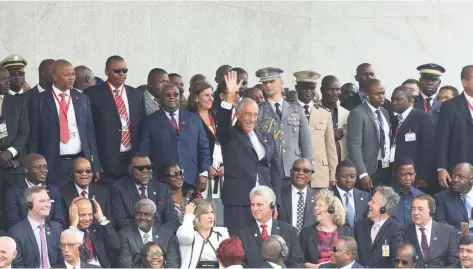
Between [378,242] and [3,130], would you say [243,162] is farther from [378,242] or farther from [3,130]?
[3,130]

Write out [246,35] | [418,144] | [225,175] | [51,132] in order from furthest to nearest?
1. [246,35]
2. [418,144]
3. [225,175]
4. [51,132]

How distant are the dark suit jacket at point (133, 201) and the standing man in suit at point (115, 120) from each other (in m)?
0.40

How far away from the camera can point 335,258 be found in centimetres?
1252

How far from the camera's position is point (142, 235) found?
42.5 feet

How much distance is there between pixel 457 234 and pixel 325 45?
6582 millimetres

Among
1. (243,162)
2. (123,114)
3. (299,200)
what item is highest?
(123,114)

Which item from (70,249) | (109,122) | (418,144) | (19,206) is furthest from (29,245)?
(418,144)

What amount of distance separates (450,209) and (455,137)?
2.64ft

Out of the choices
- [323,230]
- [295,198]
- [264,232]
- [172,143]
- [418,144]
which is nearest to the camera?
[264,232]

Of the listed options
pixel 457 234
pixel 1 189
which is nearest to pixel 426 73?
pixel 457 234

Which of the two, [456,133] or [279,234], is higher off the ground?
[456,133]

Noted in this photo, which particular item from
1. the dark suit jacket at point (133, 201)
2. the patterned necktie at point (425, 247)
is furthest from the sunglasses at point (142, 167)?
the patterned necktie at point (425, 247)

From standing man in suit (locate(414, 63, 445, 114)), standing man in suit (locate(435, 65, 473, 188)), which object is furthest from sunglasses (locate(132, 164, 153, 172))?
standing man in suit (locate(414, 63, 445, 114))

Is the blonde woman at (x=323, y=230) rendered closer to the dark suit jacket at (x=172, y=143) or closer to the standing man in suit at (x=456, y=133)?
Answer: the dark suit jacket at (x=172, y=143)
